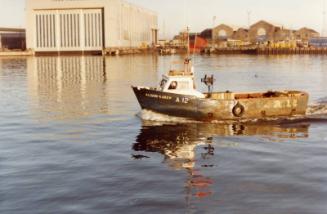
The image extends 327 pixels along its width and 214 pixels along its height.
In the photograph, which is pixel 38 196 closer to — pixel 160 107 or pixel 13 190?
pixel 13 190

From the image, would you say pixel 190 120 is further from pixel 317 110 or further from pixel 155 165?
pixel 317 110

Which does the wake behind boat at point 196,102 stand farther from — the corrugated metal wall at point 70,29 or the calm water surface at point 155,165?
the corrugated metal wall at point 70,29

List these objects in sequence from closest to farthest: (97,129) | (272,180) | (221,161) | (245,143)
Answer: (272,180), (221,161), (245,143), (97,129)

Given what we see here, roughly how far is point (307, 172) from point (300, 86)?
44.4 meters

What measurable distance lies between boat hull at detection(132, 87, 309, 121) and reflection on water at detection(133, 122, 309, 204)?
910mm

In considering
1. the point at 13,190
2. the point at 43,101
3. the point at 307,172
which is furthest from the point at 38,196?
the point at 43,101

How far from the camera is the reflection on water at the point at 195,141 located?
20.1m

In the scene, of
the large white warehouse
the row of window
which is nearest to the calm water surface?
the large white warehouse

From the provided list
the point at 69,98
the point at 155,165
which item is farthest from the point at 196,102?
the point at 69,98

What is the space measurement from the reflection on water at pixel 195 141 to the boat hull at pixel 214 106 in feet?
2.99

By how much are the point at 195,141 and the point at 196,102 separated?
16.0 ft

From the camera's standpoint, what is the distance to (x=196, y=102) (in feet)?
105

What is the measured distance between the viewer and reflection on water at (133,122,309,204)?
20078 millimetres

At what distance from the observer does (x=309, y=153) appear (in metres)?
24.7
